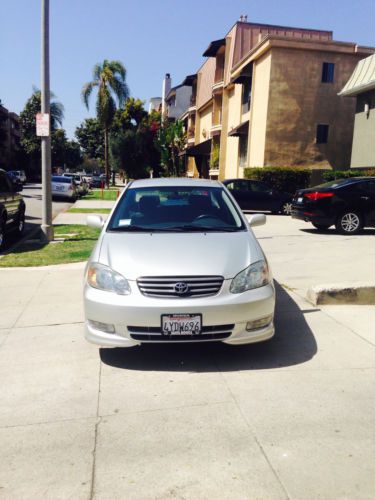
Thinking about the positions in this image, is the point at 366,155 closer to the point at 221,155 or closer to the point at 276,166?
the point at 276,166

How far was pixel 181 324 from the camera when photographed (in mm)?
4004

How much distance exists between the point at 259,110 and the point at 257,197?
29.5ft

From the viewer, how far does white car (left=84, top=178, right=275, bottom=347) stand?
400cm

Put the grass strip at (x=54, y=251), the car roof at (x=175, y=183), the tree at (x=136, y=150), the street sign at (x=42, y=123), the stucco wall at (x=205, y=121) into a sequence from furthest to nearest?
the tree at (x=136, y=150) → the stucco wall at (x=205, y=121) → the street sign at (x=42, y=123) → the grass strip at (x=54, y=251) → the car roof at (x=175, y=183)

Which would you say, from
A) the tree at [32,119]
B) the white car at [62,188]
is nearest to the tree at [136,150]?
the tree at [32,119]

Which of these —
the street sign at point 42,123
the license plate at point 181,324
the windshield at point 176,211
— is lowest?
the license plate at point 181,324

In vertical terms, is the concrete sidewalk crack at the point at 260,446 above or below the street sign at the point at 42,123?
below

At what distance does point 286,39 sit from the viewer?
23.9 meters

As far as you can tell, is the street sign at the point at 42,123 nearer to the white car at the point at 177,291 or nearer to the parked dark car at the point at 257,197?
the white car at the point at 177,291

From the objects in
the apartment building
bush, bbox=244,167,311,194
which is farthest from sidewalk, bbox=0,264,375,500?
bush, bbox=244,167,311,194

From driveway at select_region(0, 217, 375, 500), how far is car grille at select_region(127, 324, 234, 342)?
1.04 ft

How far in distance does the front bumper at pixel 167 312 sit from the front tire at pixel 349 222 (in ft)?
29.5

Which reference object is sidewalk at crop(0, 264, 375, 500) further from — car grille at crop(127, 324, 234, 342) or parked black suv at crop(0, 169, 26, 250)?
parked black suv at crop(0, 169, 26, 250)

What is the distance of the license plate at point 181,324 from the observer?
13.1ft
